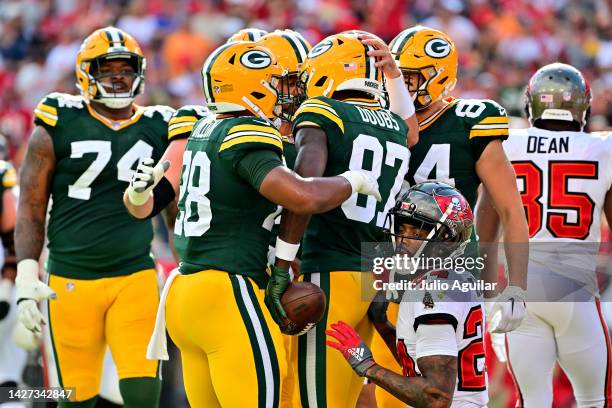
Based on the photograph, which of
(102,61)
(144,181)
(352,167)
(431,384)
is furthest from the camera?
(102,61)

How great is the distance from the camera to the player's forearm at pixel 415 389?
13.2 feet

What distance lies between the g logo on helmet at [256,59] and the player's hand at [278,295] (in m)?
0.91

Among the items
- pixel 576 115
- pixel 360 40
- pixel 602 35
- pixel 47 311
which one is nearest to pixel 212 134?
pixel 360 40

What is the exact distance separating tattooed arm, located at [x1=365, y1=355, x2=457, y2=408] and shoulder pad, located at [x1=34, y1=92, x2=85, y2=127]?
2654 millimetres

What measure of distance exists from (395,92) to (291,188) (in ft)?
3.41

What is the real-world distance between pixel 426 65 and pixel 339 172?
99cm

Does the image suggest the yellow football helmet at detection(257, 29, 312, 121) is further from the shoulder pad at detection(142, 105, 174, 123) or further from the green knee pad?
the green knee pad

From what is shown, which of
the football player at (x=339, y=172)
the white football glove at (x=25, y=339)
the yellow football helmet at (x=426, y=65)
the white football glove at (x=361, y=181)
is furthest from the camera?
the white football glove at (x=25, y=339)

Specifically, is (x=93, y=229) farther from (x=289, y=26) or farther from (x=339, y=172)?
(x=289, y=26)

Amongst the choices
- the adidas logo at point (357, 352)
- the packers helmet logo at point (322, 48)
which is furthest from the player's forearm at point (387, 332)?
the packers helmet logo at point (322, 48)

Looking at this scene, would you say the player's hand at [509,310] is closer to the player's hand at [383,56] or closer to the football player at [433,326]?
the football player at [433,326]

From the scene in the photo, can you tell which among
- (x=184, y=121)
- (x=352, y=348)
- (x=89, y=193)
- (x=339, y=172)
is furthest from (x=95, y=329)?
(x=352, y=348)

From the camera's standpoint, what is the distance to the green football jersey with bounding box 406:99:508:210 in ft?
16.8

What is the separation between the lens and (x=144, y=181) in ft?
14.9
